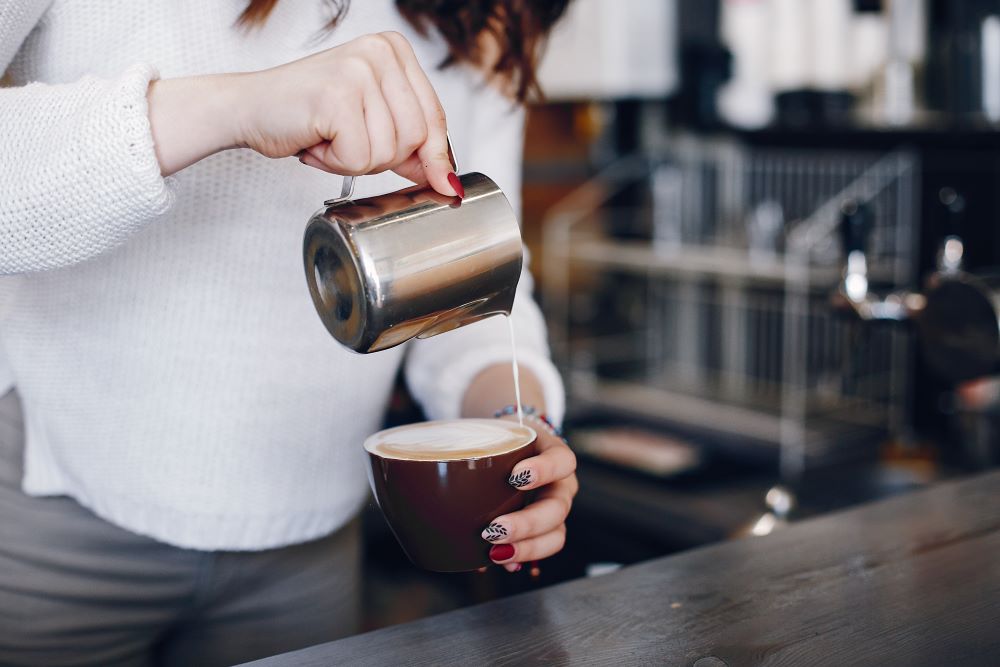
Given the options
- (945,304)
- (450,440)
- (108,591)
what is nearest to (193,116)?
(450,440)

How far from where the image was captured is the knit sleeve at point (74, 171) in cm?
64

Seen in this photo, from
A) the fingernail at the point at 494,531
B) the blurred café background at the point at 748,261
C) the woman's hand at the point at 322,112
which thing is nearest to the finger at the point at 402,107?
the woman's hand at the point at 322,112

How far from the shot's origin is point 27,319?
0.90 metres

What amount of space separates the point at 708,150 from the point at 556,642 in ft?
8.85

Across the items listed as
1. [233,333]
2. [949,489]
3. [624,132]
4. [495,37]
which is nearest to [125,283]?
[233,333]

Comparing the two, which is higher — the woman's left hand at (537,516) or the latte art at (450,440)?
the latte art at (450,440)

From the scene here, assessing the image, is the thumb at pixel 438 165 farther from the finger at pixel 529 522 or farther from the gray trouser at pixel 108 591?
the gray trouser at pixel 108 591

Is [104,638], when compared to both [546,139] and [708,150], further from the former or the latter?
[546,139]

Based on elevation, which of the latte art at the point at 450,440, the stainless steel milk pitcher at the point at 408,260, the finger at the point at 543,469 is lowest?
the finger at the point at 543,469

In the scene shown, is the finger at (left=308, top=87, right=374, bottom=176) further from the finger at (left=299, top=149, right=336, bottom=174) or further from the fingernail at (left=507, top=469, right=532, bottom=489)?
the fingernail at (left=507, top=469, right=532, bottom=489)

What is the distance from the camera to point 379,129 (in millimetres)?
620

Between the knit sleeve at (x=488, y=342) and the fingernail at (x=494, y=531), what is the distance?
265 mm

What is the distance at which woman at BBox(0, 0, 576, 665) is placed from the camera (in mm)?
831

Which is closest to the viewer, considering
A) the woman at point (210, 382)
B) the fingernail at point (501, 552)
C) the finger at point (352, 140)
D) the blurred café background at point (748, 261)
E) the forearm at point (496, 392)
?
the finger at point (352, 140)
